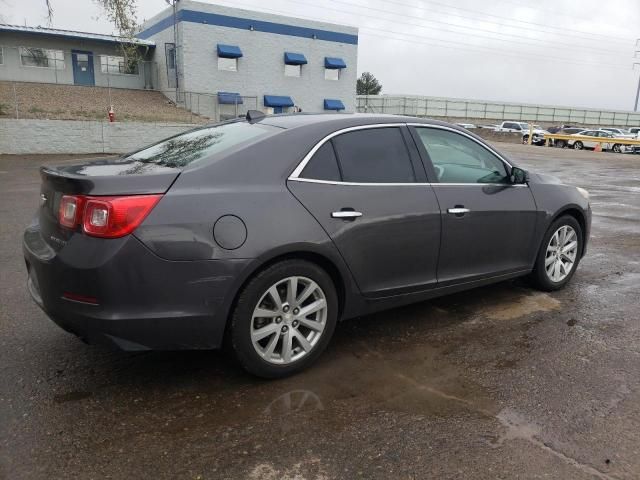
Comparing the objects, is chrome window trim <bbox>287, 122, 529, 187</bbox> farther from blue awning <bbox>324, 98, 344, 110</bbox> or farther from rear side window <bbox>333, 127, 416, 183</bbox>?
blue awning <bbox>324, 98, 344, 110</bbox>

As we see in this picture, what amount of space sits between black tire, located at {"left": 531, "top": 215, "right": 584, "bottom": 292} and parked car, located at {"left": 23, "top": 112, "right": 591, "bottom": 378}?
0.54 m

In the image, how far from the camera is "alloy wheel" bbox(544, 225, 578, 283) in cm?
511

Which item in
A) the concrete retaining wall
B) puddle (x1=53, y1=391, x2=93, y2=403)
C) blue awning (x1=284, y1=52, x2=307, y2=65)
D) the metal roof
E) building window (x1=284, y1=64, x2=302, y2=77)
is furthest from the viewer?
building window (x1=284, y1=64, x2=302, y2=77)

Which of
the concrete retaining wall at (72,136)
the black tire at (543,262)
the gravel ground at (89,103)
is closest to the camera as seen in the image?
the black tire at (543,262)

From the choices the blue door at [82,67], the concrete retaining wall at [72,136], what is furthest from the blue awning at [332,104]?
the concrete retaining wall at [72,136]

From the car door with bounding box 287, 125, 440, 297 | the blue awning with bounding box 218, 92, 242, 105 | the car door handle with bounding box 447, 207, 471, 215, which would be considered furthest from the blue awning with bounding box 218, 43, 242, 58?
the car door handle with bounding box 447, 207, 471, 215

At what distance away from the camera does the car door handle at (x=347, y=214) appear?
11.4 ft

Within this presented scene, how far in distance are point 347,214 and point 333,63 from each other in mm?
36855

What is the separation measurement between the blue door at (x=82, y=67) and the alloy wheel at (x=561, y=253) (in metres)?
37.4

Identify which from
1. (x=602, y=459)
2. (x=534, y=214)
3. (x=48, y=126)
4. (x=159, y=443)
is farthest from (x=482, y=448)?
(x=48, y=126)

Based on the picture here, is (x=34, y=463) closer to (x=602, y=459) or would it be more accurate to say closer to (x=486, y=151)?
(x=602, y=459)

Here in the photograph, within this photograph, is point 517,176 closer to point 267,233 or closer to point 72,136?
point 267,233

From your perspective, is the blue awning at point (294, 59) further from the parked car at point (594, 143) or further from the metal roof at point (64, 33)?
the parked car at point (594, 143)

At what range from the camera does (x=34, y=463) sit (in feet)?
8.48
